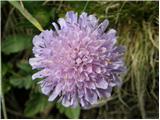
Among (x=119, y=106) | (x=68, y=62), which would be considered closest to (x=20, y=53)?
(x=119, y=106)

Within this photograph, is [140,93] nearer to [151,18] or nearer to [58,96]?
[151,18]

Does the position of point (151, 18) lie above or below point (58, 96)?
above

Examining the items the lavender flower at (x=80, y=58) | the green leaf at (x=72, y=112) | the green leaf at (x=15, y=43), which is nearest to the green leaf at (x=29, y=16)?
the lavender flower at (x=80, y=58)

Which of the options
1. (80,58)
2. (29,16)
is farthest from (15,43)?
(80,58)

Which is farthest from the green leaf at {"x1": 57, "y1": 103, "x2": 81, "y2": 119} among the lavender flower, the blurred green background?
the lavender flower

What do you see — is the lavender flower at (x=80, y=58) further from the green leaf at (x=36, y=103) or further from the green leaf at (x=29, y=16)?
the green leaf at (x=36, y=103)

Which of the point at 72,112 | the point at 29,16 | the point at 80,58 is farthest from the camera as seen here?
the point at 72,112

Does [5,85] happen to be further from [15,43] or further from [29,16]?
[29,16]

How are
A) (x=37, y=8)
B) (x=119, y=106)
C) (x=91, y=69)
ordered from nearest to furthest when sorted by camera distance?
(x=91, y=69) < (x=37, y=8) < (x=119, y=106)
